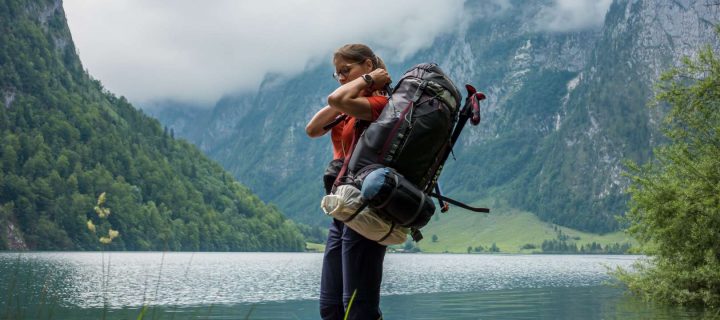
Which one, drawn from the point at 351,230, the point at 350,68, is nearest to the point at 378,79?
the point at 350,68

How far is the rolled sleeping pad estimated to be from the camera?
17.9 ft

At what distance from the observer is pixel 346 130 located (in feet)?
20.4

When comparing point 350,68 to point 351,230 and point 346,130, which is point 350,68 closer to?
point 346,130

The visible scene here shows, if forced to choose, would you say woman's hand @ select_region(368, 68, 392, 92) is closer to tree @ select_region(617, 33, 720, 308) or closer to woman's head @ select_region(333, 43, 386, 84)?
woman's head @ select_region(333, 43, 386, 84)

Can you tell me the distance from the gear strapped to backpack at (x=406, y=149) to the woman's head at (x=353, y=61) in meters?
0.50

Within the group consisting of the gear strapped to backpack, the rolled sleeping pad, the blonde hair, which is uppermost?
the blonde hair

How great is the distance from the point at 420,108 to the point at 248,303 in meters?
40.4

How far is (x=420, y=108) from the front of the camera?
18.7 feet

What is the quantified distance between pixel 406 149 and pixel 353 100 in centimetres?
51

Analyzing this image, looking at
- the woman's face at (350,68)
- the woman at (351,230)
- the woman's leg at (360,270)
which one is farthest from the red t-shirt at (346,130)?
the woman's leg at (360,270)

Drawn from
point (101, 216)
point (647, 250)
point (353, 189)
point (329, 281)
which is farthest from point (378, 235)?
Answer: point (647, 250)

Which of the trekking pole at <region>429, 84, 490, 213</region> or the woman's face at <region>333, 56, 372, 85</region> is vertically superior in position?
the woman's face at <region>333, 56, 372, 85</region>

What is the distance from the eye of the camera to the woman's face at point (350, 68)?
6305 mm

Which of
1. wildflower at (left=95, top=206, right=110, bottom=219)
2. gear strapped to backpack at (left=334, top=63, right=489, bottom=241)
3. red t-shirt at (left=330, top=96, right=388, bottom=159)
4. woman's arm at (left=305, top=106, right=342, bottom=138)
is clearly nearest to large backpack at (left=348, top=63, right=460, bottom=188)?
gear strapped to backpack at (left=334, top=63, right=489, bottom=241)
